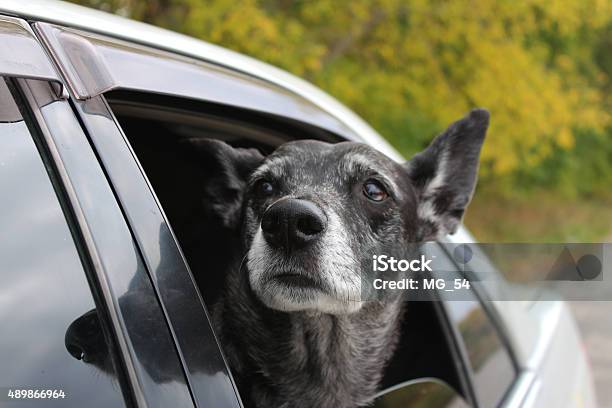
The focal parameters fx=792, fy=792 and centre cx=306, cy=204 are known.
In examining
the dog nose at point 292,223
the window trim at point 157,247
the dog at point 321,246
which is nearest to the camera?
the window trim at point 157,247

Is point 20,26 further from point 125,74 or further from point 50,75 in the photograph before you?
point 125,74

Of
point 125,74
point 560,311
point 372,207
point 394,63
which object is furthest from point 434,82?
point 125,74

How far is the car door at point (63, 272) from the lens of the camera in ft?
4.41

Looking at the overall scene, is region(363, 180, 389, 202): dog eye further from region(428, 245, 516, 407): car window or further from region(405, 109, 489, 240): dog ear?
region(428, 245, 516, 407): car window

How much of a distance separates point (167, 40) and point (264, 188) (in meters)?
0.48

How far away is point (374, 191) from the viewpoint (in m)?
2.24

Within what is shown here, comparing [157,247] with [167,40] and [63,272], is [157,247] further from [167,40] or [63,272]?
[167,40]

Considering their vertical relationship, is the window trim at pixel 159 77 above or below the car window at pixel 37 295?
above

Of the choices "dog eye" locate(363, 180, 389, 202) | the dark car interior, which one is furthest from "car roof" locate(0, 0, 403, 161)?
"dog eye" locate(363, 180, 389, 202)

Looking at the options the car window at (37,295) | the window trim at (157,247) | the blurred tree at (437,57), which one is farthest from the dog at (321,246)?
the blurred tree at (437,57)

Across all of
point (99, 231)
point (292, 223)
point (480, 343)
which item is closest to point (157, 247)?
point (99, 231)

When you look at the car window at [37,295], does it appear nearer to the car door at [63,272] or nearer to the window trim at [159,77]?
the car door at [63,272]

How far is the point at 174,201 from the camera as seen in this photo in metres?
2.74

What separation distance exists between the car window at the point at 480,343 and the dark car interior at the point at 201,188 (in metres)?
0.09
